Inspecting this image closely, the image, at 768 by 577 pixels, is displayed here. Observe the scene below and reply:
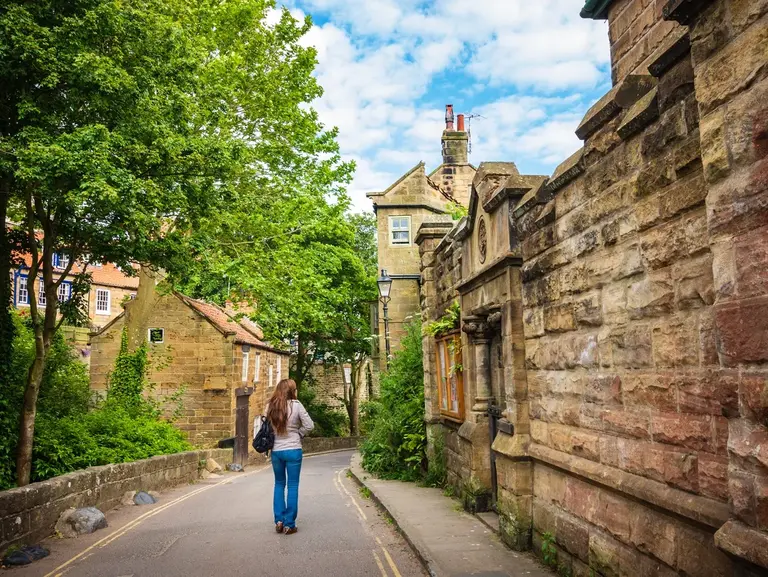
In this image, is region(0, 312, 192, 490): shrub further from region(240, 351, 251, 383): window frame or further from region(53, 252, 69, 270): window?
region(240, 351, 251, 383): window frame

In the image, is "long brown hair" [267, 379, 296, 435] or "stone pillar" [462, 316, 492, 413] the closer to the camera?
"long brown hair" [267, 379, 296, 435]

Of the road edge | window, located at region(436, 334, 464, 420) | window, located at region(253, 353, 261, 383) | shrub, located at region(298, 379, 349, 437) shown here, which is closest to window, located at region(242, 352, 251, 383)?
window, located at region(253, 353, 261, 383)

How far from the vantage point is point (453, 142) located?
25.3 m

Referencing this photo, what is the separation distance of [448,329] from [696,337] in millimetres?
6715

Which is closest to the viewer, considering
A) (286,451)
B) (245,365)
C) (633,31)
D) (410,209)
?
(633,31)

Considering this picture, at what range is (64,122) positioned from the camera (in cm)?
899

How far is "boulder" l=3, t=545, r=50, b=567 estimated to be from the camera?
6.74 metres

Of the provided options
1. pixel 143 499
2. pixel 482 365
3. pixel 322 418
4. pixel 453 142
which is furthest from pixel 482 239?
pixel 322 418

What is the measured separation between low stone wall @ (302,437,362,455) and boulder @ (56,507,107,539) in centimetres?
2243

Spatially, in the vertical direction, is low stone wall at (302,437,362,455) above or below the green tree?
below

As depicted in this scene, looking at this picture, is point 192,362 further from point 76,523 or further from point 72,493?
point 76,523

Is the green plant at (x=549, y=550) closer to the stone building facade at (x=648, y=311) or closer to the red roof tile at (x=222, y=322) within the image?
the stone building facade at (x=648, y=311)

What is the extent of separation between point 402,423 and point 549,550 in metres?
7.34

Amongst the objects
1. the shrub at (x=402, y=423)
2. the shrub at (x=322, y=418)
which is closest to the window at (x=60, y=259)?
the shrub at (x=402, y=423)
